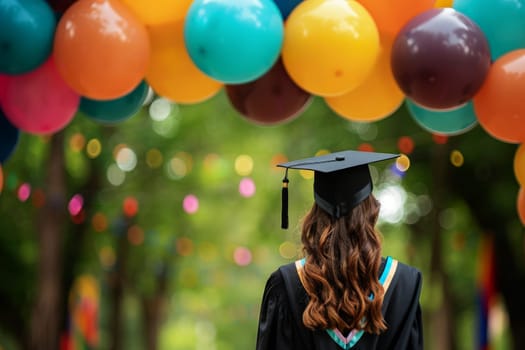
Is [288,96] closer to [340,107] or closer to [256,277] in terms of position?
[340,107]

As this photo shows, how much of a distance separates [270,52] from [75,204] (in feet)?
29.3

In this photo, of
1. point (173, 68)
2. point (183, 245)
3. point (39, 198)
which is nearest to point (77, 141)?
point (39, 198)

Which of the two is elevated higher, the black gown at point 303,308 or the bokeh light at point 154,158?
the black gown at point 303,308

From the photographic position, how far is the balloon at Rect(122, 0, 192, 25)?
20.0 ft

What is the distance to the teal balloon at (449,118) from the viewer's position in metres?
6.43

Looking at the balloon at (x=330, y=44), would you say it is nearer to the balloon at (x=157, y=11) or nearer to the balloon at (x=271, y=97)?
the balloon at (x=271, y=97)

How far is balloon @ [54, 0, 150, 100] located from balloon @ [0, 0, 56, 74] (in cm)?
10

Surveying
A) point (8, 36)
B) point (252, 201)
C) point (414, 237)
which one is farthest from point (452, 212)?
point (8, 36)

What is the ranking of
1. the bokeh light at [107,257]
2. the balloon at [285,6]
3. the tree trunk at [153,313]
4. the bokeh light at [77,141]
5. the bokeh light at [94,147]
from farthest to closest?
the tree trunk at [153,313] < the bokeh light at [107,257] < the bokeh light at [94,147] < the bokeh light at [77,141] < the balloon at [285,6]

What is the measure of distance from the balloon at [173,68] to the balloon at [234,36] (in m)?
0.33

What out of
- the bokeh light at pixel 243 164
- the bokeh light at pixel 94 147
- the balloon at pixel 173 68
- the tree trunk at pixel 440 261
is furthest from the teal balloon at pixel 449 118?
the bokeh light at pixel 94 147

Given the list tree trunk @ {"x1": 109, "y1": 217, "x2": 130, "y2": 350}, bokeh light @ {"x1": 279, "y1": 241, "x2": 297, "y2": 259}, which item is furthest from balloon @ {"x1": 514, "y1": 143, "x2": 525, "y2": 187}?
bokeh light @ {"x1": 279, "y1": 241, "x2": 297, "y2": 259}

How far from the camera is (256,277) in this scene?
30422 millimetres

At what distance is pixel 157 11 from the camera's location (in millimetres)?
6105
